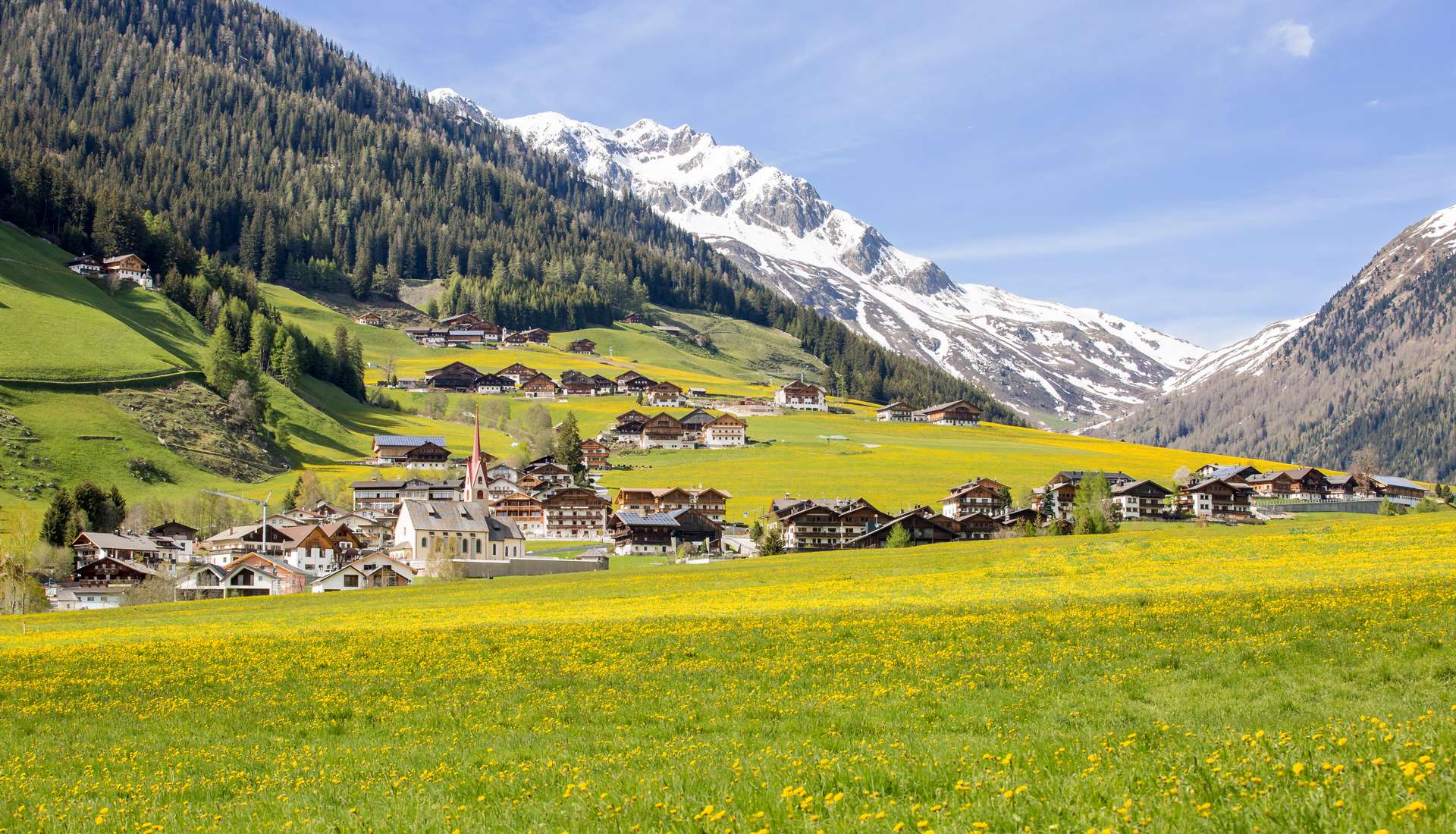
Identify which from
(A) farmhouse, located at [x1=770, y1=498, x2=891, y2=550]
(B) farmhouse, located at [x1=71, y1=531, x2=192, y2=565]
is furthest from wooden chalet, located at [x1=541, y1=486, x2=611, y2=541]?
(B) farmhouse, located at [x1=71, y1=531, x2=192, y2=565]

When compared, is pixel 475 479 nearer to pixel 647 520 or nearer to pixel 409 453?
pixel 647 520

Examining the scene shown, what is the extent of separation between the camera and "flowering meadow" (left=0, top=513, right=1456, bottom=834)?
10.0m

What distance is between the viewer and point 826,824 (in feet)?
31.0

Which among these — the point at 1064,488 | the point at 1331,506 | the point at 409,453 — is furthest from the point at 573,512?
the point at 1331,506

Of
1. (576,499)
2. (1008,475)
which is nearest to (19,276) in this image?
(576,499)

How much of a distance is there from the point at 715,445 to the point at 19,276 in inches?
4648

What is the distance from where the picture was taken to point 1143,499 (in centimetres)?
13800

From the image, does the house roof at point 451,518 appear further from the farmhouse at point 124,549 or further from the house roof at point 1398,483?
the house roof at point 1398,483

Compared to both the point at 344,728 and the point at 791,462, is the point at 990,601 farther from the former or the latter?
the point at 791,462

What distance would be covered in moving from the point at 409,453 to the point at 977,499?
87653 mm

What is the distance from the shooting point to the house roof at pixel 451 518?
4168 inches

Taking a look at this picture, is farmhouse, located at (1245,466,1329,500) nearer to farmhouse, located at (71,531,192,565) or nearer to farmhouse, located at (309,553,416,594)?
farmhouse, located at (309,553,416,594)

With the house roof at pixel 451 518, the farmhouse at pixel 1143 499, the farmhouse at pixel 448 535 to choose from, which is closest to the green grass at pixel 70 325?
the farmhouse at pixel 448 535

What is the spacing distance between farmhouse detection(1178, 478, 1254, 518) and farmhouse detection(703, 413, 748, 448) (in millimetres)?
79261
